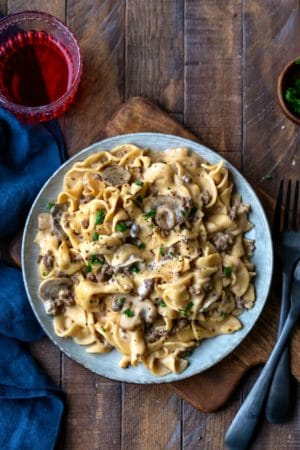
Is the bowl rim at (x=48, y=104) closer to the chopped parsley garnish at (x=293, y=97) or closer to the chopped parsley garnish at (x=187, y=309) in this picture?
the chopped parsley garnish at (x=293, y=97)

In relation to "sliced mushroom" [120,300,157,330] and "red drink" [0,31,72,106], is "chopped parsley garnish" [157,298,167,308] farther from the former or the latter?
"red drink" [0,31,72,106]


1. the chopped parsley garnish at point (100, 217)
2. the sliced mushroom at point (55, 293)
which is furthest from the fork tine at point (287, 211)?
the sliced mushroom at point (55, 293)

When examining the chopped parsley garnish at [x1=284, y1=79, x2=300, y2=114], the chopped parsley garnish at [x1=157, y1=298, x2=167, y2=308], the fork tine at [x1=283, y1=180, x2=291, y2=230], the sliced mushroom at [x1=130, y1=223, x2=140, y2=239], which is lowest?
the chopped parsley garnish at [x1=157, y1=298, x2=167, y2=308]

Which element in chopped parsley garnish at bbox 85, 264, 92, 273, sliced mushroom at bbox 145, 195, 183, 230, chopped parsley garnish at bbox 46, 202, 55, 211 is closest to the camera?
sliced mushroom at bbox 145, 195, 183, 230

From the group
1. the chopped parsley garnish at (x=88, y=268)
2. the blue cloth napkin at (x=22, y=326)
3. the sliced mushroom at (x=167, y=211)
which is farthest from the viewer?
the blue cloth napkin at (x=22, y=326)

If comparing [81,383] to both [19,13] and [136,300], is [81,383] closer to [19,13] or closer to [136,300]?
[136,300]

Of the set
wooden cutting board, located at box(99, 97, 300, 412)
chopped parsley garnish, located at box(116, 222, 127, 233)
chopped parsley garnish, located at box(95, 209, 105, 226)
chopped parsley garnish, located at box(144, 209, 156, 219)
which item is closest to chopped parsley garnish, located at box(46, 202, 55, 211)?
Answer: chopped parsley garnish, located at box(95, 209, 105, 226)

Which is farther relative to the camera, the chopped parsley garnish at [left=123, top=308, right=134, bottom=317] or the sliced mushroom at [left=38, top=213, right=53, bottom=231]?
the sliced mushroom at [left=38, top=213, right=53, bottom=231]

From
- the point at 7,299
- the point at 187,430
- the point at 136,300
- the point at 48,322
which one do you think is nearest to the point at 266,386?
the point at 187,430
